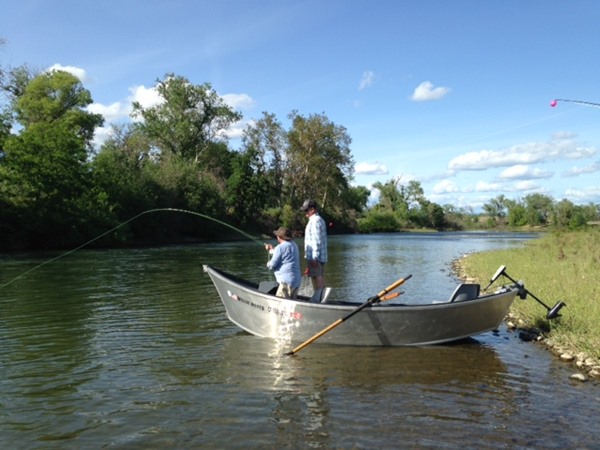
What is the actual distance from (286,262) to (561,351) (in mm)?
4802

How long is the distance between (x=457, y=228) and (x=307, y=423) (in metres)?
130

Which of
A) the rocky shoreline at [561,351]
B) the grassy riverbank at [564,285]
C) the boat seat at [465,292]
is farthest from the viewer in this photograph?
the boat seat at [465,292]

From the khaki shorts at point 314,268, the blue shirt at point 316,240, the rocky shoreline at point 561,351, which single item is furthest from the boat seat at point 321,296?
the rocky shoreline at point 561,351

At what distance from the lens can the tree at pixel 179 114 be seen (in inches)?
2475

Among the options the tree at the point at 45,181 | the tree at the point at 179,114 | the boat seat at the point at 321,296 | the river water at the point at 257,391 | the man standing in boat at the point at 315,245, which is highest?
the tree at the point at 179,114

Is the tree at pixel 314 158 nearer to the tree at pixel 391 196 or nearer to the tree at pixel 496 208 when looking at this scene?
the tree at pixel 391 196

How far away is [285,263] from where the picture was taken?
9.58m

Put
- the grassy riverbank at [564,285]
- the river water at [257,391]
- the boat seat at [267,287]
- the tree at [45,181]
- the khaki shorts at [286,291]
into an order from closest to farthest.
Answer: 1. the river water at [257,391]
2. the grassy riverbank at [564,285]
3. the khaki shorts at [286,291]
4. the boat seat at [267,287]
5. the tree at [45,181]

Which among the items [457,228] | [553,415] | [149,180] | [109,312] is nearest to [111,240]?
[149,180]

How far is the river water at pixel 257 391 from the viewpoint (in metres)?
5.37

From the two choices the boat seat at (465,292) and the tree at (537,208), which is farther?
the tree at (537,208)

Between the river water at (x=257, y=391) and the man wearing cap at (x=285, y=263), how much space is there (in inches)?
40.7

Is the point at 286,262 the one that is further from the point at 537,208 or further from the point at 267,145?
the point at 537,208

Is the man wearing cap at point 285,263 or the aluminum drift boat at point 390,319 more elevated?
the man wearing cap at point 285,263
